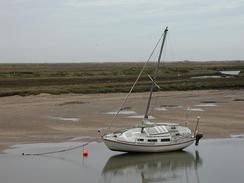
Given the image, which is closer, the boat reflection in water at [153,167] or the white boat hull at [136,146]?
the boat reflection in water at [153,167]

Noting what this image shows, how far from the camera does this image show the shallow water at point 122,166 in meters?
21.8

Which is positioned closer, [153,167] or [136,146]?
[153,167]

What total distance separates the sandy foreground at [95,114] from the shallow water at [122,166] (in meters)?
3.60

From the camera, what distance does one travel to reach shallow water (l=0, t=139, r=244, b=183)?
859 inches

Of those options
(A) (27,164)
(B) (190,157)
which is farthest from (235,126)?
(A) (27,164)

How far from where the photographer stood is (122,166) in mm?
24375

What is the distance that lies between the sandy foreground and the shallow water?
142 inches

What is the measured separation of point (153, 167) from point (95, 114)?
1911 centimetres

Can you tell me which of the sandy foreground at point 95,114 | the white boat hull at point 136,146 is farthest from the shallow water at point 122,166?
the sandy foreground at point 95,114

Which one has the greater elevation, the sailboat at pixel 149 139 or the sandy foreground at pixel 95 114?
the sailboat at pixel 149 139

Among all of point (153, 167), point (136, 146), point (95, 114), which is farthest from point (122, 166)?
point (95, 114)

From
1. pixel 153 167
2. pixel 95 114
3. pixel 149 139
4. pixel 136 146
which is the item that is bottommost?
pixel 153 167

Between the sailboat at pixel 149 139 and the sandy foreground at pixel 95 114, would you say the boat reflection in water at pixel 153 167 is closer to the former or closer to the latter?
the sailboat at pixel 149 139

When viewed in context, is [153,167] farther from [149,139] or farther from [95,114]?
[95,114]
